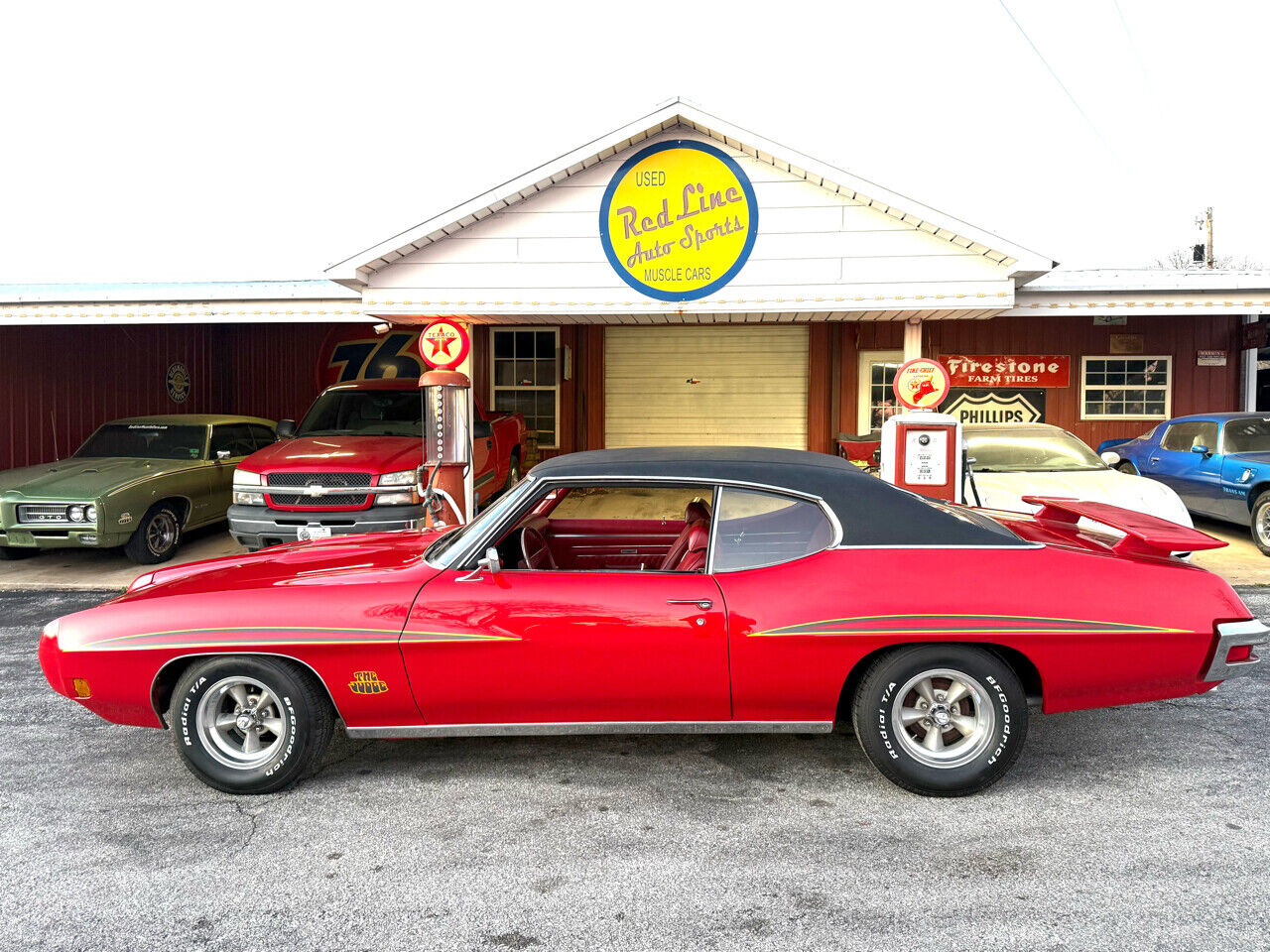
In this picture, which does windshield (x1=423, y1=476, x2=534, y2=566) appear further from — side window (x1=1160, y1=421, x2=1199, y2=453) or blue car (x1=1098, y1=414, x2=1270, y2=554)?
side window (x1=1160, y1=421, x2=1199, y2=453)

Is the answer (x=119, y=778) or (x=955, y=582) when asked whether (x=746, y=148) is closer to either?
(x=955, y=582)

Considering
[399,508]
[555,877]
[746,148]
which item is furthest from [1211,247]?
[555,877]

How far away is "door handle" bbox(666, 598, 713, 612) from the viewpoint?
347 cm

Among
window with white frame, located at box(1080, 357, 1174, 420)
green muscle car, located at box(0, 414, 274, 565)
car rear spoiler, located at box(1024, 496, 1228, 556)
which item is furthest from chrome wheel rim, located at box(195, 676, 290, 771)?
window with white frame, located at box(1080, 357, 1174, 420)

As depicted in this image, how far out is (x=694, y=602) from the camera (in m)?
3.48

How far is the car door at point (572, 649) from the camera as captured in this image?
346 centimetres

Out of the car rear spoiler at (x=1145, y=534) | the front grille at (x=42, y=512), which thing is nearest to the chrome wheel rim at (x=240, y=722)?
the car rear spoiler at (x=1145, y=534)

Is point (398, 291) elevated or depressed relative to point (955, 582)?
elevated

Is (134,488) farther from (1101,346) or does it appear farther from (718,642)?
(1101,346)

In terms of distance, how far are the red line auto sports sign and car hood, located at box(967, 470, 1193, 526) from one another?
6450mm

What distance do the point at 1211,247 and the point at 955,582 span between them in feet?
142

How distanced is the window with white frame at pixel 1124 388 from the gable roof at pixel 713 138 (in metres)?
6.17

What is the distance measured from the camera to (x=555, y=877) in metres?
2.96

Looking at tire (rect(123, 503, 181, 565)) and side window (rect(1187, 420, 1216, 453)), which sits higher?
side window (rect(1187, 420, 1216, 453))
